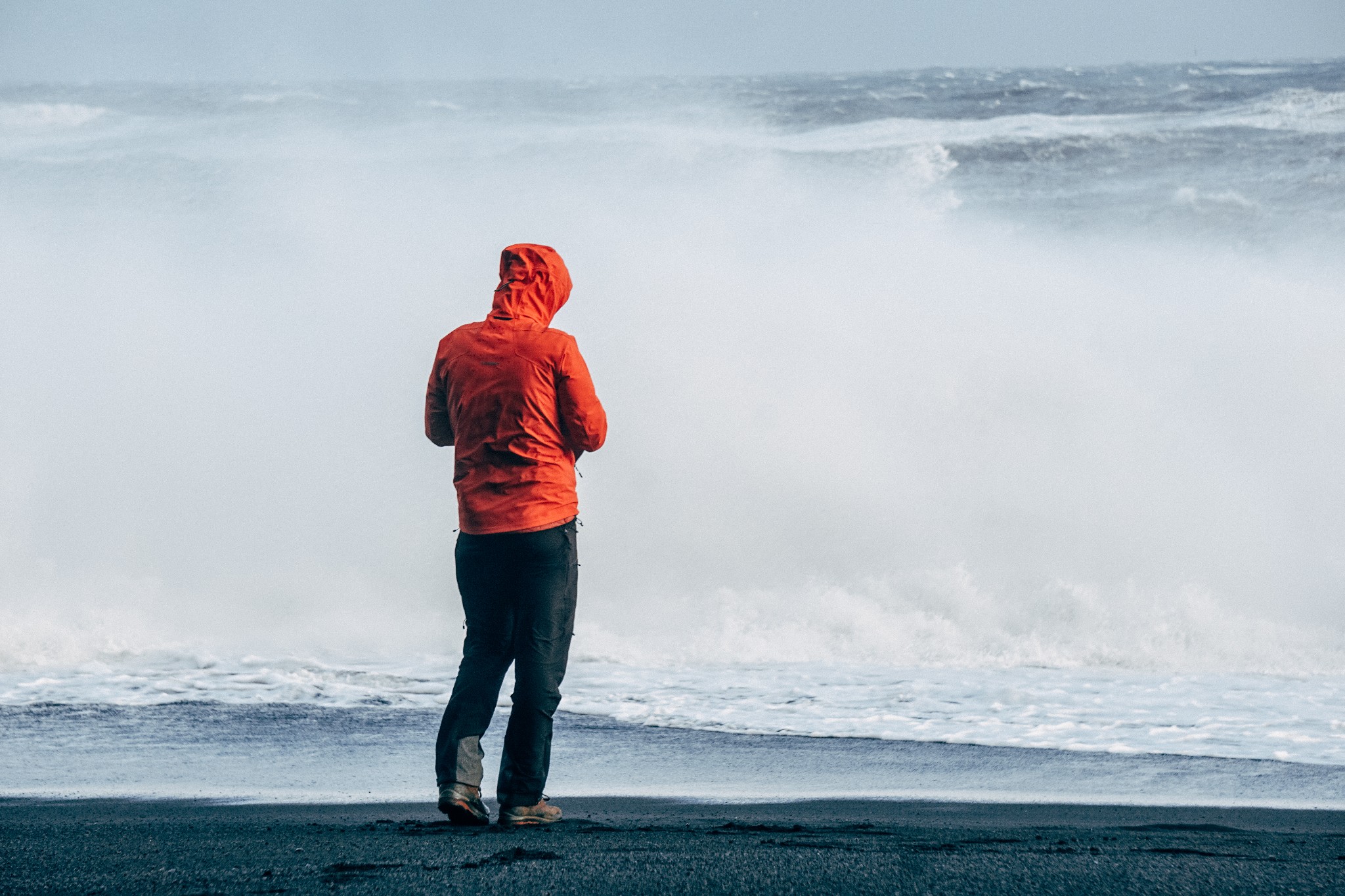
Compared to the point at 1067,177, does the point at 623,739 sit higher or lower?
lower

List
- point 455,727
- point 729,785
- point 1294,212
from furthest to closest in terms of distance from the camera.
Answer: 1. point 1294,212
2. point 729,785
3. point 455,727

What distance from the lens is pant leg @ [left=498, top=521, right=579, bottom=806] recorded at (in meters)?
2.67

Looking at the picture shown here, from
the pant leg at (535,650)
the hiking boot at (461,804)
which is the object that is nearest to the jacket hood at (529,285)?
the pant leg at (535,650)

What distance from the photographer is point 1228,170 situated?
66.6 feet

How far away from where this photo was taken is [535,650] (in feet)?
8.83

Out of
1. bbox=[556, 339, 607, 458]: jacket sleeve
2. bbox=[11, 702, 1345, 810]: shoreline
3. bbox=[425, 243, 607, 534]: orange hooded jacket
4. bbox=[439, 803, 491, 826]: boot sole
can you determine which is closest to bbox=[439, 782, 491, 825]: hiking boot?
bbox=[439, 803, 491, 826]: boot sole

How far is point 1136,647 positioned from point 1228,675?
1603 millimetres

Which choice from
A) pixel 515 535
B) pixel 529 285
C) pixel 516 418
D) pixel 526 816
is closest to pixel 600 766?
pixel 526 816

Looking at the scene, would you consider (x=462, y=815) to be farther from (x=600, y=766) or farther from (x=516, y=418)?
(x=600, y=766)

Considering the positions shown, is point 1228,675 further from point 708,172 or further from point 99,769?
point 708,172

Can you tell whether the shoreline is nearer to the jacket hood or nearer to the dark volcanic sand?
the dark volcanic sand

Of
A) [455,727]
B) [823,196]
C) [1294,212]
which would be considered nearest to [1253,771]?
[455,727]

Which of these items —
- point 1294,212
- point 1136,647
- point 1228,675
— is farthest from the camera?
point 1294,212

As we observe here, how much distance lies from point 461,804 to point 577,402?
0.98m
